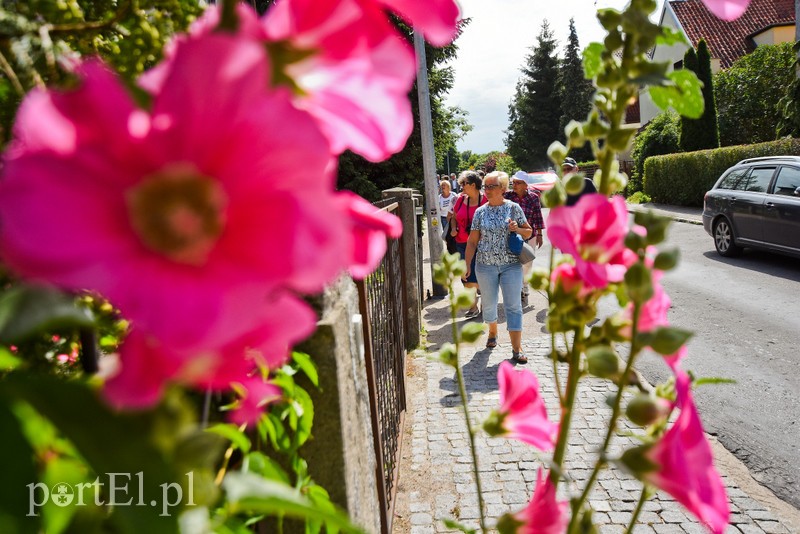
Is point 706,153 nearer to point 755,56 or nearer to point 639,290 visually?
point 755,56

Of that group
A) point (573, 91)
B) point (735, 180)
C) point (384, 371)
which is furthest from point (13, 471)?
point (573, 91)

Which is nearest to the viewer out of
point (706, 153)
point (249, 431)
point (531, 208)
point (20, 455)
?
point (20, 455)

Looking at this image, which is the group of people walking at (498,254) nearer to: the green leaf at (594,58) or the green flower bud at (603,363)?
the green leaf at (594,58)

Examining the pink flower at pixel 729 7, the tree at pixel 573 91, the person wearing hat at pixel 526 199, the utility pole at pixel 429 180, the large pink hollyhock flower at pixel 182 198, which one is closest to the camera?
the large pink hollyhock flower at pixel 182 198

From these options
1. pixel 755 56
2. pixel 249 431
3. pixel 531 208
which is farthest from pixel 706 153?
pixel 249 431

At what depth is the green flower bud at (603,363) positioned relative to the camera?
1.94 ft

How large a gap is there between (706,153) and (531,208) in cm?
1397

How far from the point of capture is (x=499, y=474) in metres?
3.83

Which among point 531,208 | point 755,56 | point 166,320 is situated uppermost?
point 755,56

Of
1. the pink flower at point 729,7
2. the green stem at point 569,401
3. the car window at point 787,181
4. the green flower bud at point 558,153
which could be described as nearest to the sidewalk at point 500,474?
the green flower bud at point 558,153

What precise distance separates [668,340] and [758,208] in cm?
1063

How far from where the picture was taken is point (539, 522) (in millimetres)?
682

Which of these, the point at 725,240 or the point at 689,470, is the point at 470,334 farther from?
the point at 725,240

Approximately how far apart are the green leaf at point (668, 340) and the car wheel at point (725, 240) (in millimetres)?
11247
